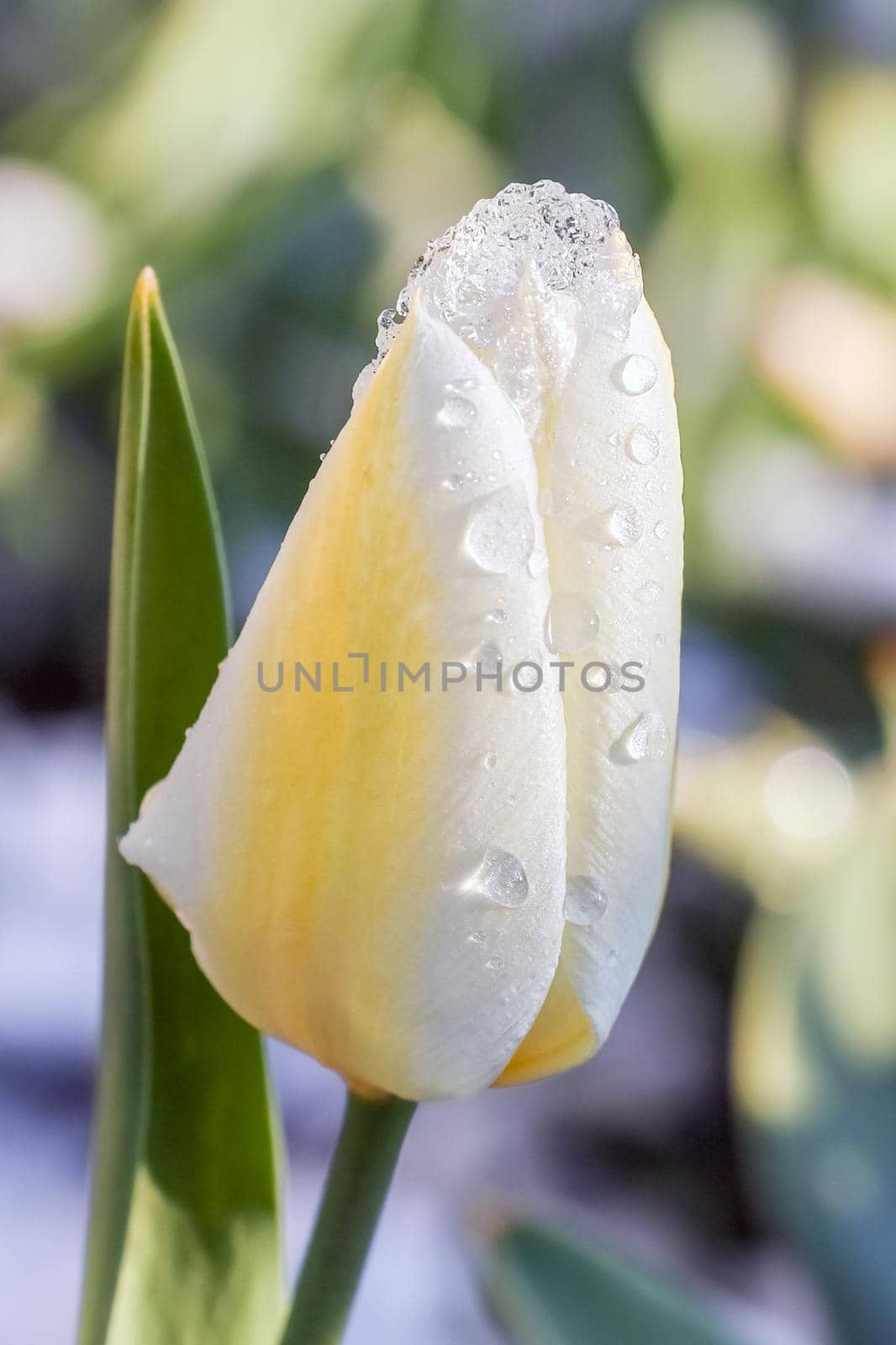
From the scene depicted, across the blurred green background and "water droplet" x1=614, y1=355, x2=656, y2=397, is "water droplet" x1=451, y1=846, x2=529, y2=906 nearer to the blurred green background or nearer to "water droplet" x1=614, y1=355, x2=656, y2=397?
"water droplet" x1=614, y1=355, x2=656, y2=397

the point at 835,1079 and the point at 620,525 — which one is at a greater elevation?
the point at 620,525

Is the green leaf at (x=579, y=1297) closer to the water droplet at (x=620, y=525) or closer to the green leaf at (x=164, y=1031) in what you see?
the green leaf at (x=164, y=1031)

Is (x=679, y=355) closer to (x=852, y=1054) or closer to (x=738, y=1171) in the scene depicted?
(x=738, y=1171)

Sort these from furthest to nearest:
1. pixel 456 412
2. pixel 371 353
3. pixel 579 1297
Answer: pixel 371 353 → pixel 579 1297 → pixel 456 412

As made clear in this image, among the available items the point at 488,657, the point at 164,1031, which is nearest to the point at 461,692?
the point at 488,657

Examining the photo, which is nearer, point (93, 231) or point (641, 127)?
point (93, 231)

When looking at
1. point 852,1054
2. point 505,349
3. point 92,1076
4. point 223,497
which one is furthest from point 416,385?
point 223,497

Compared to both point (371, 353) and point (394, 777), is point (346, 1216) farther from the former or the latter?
point (371, 353)
